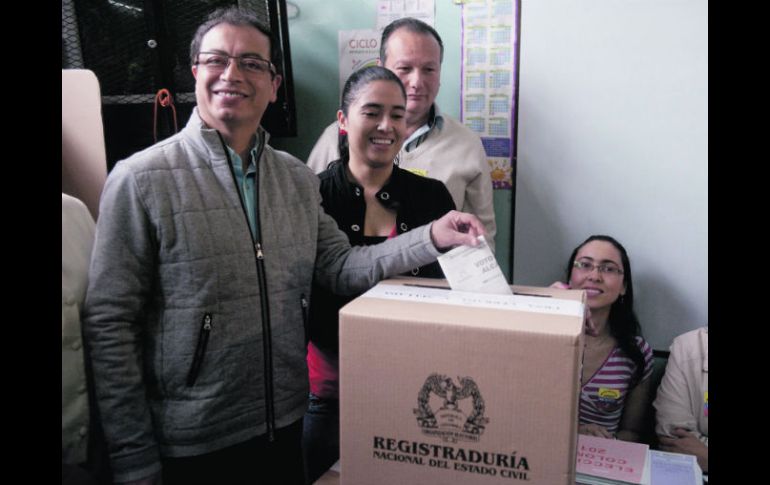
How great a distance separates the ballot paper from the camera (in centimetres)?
105

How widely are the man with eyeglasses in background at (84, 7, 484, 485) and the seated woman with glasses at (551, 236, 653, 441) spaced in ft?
3.49

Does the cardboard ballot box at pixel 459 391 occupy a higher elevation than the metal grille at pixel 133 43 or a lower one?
lower

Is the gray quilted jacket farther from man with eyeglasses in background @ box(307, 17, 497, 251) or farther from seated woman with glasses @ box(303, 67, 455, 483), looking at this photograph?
man with eyeglasses in background @ box(307, 17, 497, 251)

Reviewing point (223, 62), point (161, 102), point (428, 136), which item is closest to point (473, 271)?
point (223, 62)

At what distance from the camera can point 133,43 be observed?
6.15 ft

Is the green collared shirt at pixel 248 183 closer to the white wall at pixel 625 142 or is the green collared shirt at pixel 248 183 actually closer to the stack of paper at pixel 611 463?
the stack of paper at pixel 611 463

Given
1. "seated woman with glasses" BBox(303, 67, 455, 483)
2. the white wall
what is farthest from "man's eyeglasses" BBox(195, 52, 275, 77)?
the white wall

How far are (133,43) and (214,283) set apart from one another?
1189 millimetres

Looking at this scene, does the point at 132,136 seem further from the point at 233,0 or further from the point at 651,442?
the point at 651,442

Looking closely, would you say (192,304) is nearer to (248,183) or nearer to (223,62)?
(248,183)

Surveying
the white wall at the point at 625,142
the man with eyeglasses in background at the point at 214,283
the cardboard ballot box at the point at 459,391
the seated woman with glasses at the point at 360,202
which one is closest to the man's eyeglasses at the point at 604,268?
the white wall at the point at 625,142

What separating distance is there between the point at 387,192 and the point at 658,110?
1219 mm

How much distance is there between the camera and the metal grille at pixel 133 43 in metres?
1.83

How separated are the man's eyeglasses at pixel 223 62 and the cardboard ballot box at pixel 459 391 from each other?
0.56 meters
